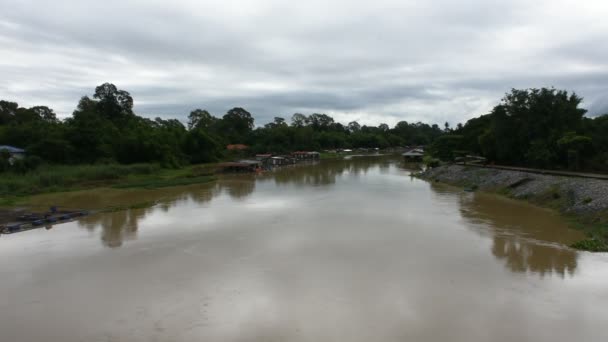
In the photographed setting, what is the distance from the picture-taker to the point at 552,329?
703cm

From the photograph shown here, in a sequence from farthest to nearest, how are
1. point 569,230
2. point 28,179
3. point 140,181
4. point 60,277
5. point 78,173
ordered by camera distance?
point 140,181 → point 78,173 → point 28,179 → point 569,230 → point 60,277

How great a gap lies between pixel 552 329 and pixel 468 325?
1570 millimetres

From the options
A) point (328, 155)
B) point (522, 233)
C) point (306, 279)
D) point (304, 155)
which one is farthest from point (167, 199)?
point (328, 155)

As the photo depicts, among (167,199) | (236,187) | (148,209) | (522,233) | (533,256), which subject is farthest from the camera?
(236,187)

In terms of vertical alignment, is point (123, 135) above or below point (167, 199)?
above

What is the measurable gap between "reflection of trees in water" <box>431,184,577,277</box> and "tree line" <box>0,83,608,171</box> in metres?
7.07

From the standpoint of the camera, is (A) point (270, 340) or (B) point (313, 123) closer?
(A) point (270, 340)

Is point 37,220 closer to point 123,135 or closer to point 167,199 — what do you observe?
point 167,199

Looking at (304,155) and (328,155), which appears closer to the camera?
(304,155)

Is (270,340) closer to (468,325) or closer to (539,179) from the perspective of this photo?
(468,325)

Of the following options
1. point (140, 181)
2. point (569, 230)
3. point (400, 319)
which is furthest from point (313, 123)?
point (400, 319)

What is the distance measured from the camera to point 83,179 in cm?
2820

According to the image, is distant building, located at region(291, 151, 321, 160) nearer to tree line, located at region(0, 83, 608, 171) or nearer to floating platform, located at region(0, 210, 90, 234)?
tree line, located at region(0, 83, 608, 171)

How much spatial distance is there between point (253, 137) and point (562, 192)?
56729 mm
